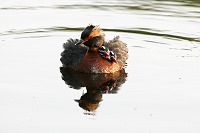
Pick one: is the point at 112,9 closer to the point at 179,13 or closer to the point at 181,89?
the point at 179,13

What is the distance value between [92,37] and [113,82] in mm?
1228

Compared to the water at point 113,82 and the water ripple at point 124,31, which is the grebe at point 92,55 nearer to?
the water at point 113,82

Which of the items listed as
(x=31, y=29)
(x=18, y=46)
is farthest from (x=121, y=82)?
(x=31, y=29)

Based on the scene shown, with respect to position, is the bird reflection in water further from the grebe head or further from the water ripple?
the water ripple

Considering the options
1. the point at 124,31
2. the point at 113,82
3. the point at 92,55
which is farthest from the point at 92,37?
the point at 124,31

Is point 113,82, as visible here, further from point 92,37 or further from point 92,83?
point 92,37

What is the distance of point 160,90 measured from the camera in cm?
1133

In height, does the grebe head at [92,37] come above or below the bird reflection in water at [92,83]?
above

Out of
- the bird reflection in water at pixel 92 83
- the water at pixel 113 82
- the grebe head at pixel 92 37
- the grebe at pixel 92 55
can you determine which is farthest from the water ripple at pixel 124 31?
the grebe head at pixel 92 37

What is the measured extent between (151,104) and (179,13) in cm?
761

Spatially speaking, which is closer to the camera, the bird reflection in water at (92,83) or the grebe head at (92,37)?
the bird reflection in water at (92,83)

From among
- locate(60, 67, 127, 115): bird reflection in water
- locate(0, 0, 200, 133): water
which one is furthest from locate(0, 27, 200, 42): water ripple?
locate(60, 67, 127, 115): bird reflection in water

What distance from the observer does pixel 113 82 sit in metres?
12.3

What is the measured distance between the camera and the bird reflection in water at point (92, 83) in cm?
1068
